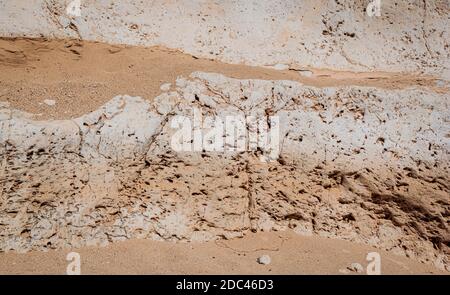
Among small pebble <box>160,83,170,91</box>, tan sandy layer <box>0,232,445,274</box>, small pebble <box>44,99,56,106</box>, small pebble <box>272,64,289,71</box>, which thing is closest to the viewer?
tan sandy layer <box>0,232,445,274</box>

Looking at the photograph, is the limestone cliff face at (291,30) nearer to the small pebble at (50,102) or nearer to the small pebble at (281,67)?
the small pebble at (281,67)

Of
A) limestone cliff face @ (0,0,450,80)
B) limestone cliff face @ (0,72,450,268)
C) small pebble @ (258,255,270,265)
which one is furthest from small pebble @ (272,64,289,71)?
small pebble @ (258,255,270,265)

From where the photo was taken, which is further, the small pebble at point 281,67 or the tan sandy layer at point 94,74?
the small pebble at point 281,67

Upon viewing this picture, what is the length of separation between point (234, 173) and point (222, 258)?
2.04 feet

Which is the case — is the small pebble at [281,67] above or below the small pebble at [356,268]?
above

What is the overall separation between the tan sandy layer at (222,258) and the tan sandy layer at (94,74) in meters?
1.03

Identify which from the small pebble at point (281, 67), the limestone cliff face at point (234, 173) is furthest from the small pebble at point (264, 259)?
the small pebble at point (281, 67)

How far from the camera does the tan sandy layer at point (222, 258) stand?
274 cm

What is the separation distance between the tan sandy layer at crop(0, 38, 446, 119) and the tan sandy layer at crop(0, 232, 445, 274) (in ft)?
3.38

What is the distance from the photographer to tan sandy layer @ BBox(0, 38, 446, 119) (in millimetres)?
3197

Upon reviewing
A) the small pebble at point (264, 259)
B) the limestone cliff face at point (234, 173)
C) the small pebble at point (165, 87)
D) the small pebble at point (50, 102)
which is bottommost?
the small pebble at point (264, 259)

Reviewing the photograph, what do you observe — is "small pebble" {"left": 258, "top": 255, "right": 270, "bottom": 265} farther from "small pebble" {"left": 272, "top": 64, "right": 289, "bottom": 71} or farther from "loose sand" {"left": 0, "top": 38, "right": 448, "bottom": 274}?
"small pebble" {"left": 272, "top": 64, "right": 289, "bottom": 71}

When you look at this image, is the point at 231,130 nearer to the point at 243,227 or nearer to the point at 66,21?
the point at 243,227

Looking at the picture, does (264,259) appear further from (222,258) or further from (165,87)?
(165,87)
